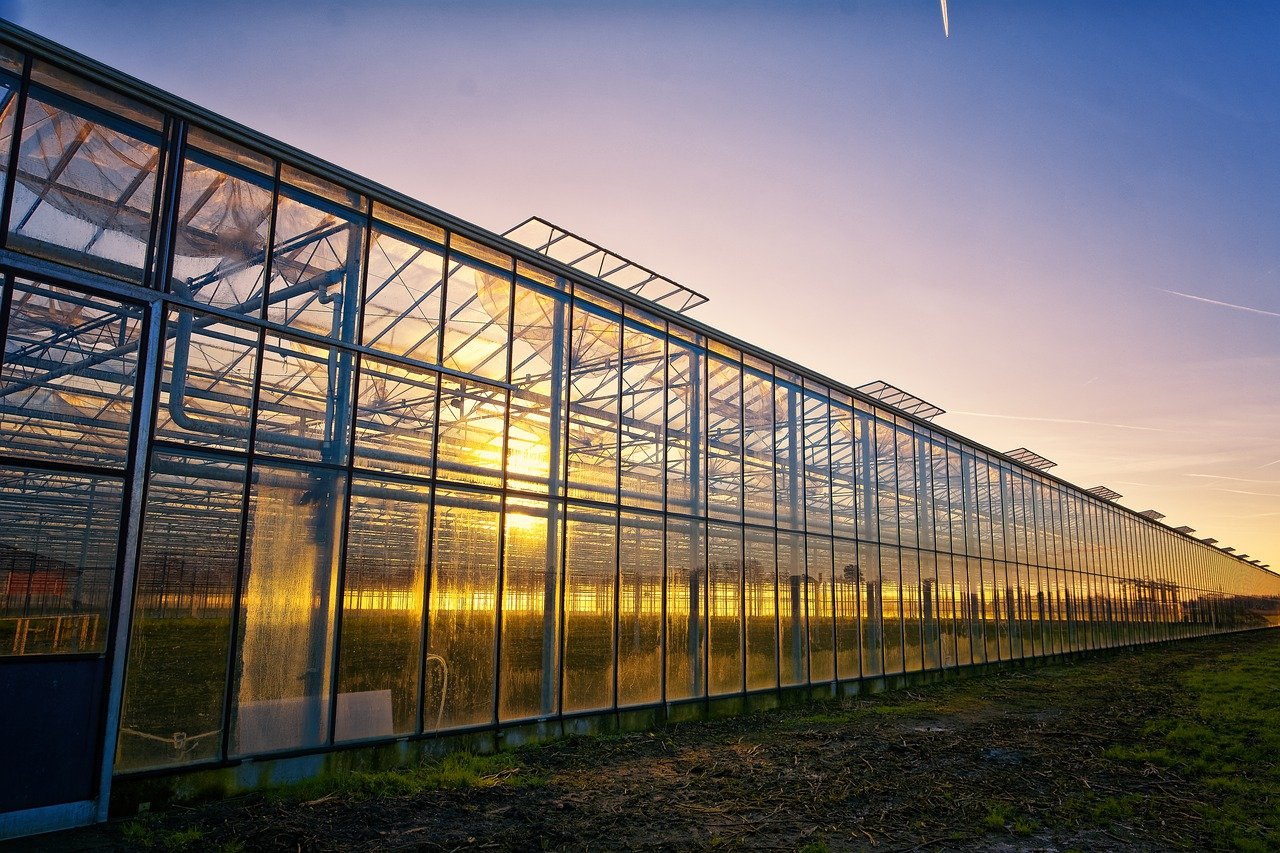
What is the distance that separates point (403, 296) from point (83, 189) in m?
4.03

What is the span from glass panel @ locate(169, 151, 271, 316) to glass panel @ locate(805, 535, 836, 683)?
47.1ft

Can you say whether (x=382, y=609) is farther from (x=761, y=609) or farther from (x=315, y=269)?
(x=761, y=609)

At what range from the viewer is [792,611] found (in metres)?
19.1

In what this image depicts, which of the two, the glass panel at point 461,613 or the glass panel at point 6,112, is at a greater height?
the glass panel at point 6,112

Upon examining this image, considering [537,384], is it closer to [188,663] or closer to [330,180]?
[330,180]

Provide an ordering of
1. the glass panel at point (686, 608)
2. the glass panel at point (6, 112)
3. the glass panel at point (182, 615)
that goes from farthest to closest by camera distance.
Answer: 1. the glass panel at point (686, 608)
2. the glass panel at point (182, 615)
3. the glass panel at point (6, 112)

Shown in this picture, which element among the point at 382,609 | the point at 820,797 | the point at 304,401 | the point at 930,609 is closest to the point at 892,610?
the point at 930,609

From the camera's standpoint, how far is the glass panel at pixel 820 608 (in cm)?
1986

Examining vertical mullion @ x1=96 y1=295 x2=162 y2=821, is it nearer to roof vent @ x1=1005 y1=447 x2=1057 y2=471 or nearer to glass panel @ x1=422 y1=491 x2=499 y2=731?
glass panel @ x1=422 y1=491 x2=499 y2=731

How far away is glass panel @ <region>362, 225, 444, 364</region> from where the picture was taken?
Answer: 11430 millimetres

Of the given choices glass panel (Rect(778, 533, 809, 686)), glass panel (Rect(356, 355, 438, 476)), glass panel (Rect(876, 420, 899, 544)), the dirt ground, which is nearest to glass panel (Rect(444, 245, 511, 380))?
glass panel (Rect(356, 355, 438, 476))

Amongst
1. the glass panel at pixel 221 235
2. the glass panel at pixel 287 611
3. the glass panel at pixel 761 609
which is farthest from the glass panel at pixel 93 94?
the glass panel at pixel 761 609

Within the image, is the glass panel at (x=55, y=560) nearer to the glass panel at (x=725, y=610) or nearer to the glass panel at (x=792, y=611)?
the glass panel at (x=725, y=610)

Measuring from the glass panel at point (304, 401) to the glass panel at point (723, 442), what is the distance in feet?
27.7
